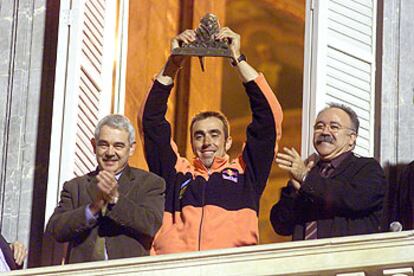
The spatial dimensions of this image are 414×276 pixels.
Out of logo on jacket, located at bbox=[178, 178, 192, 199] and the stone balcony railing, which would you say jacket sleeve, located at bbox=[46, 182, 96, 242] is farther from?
the stone balcony railing

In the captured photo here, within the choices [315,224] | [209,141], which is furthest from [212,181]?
[315,224]

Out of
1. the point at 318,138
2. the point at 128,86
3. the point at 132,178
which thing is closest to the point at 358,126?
the point at 318,138

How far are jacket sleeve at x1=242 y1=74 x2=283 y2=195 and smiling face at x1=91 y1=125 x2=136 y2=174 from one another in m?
0.67

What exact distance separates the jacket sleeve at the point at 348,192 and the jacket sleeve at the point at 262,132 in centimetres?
37

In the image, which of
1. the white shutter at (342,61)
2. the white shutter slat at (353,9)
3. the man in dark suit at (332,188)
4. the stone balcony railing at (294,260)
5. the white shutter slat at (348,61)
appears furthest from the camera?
the white shutter slat at (353,9)

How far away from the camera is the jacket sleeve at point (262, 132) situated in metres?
16.3

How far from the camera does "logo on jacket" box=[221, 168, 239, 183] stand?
16.3 m

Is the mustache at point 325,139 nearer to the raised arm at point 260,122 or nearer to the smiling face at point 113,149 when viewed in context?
the raised arm at point 260,122

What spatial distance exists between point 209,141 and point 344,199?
0.90 meters

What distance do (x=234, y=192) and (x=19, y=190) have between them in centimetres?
158

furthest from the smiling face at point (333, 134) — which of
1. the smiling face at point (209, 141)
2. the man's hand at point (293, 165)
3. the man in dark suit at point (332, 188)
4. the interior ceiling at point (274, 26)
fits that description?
the interior ceiling at point (274, 26)

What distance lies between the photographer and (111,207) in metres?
15.9

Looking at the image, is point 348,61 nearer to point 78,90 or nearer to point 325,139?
point 325,139

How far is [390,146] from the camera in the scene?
56.1 feet
